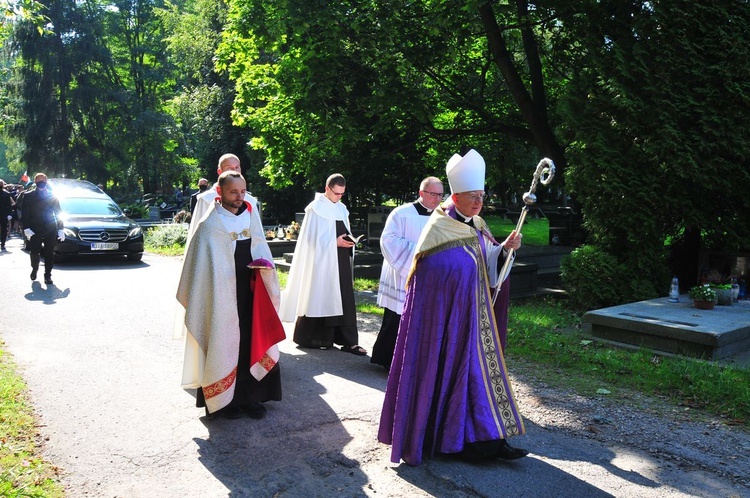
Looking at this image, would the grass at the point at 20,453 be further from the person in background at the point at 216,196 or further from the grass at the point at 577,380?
the person in background at the point at 216,196

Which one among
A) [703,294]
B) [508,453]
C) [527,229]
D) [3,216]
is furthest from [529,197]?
[527,229]

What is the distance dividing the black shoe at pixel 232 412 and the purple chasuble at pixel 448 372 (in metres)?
1.42

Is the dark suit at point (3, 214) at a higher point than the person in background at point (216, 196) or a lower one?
lower

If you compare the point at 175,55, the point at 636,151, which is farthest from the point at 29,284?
the point at 175,55

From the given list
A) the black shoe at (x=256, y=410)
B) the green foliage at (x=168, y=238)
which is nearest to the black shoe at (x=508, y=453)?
the black shoe at (x=256, y=410)

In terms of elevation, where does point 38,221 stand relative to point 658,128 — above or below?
below

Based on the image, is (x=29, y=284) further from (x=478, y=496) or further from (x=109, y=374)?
(x=478, y=496)

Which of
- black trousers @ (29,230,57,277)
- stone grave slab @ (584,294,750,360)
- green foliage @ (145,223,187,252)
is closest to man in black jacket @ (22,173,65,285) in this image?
black trousers @ (29,230,57,277)

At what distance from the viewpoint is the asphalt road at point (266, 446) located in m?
4.17

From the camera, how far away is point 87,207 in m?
17.5

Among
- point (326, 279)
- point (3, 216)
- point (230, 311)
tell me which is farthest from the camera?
point (3, 216)

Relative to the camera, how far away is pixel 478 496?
13.2 feet

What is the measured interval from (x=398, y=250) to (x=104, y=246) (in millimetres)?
11570

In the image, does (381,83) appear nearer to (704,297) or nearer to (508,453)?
(704,297)
